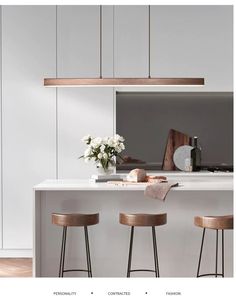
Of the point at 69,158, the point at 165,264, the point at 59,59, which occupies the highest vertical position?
the point at 59,59

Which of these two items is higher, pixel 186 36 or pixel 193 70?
pixel 186 36

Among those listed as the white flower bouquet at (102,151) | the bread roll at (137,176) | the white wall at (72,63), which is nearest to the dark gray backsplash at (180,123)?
the white wall at (72,63)

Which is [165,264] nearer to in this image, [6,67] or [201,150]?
[201,150]

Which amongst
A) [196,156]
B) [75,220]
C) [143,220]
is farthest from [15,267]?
[196,156]

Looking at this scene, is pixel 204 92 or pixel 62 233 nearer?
pixel 62 233

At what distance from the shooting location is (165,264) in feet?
15.2

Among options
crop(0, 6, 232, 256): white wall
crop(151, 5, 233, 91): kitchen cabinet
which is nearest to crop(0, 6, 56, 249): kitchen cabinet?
crop(0, 6, 232, 256): white wall

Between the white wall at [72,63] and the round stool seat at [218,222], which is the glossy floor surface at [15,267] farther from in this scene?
the round stool seat at [218,222]

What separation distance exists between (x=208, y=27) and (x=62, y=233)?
2998mm

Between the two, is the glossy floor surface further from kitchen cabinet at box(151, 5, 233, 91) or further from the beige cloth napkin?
kitchen cabinet at box(151, 5, 233, 91)

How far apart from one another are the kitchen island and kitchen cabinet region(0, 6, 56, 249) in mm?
1646
